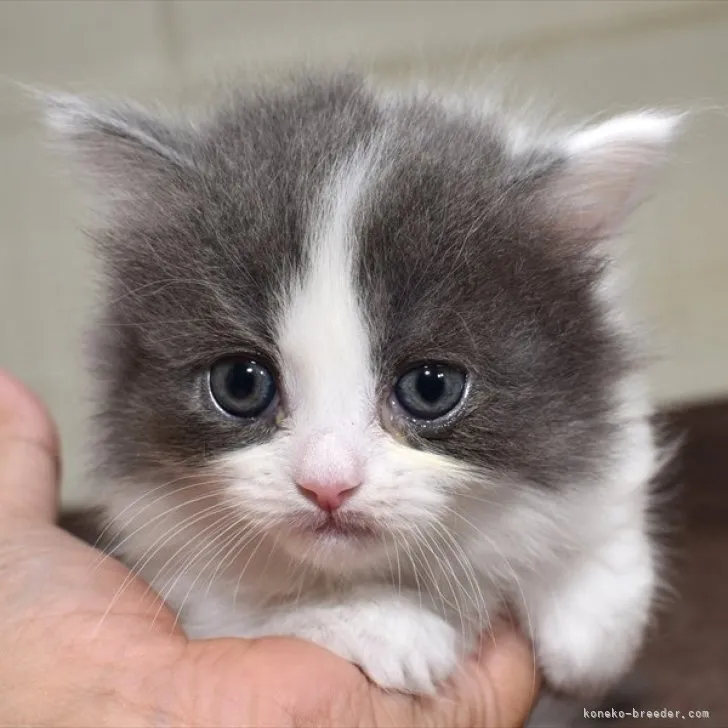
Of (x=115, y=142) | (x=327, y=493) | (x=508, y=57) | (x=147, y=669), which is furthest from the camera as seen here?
(x=508, y=57)

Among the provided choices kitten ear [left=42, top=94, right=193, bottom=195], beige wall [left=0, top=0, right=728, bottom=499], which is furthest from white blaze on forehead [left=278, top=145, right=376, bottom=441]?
beige wall [left=0, top=0, right=728, bottom=499]

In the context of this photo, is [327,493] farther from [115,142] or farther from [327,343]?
[115,142]

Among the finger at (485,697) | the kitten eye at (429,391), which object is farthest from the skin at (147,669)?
the kitten eye at (429,391)

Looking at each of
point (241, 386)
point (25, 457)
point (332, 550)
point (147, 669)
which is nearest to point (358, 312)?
point (241, 386)

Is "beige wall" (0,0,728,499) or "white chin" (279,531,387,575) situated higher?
"beige wall" (0,0,728,499)

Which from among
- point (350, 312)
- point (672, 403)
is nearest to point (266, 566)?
point (350, 312)

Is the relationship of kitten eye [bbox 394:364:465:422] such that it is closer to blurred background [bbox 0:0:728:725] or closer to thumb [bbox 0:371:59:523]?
thumb [bbox 0:371:59:523]
